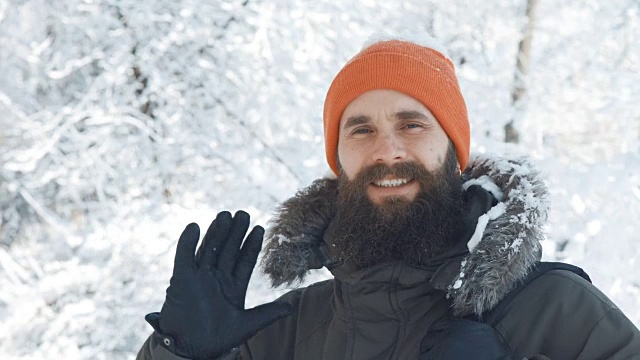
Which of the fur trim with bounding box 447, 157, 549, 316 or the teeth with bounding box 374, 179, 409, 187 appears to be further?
the teeth with bounding box 374, 179, 409, 187

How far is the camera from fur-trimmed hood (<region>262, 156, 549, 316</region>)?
1587mm

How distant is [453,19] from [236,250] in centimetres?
447

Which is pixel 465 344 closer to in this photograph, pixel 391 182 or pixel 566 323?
pixel 566 323

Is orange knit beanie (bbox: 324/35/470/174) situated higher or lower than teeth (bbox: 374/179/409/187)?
higher

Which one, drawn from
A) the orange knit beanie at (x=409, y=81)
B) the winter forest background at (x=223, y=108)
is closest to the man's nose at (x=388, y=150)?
the orange knit beanie at (x=409, y=81)

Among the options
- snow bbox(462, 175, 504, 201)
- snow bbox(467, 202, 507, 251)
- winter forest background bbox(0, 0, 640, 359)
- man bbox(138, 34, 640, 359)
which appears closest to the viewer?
man bbox(138, 34, 640, 359)

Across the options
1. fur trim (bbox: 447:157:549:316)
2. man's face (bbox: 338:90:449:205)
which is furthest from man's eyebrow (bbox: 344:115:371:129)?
fur trim (bbox: 447:157:549:316)

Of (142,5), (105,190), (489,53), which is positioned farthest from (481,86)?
(105,190)

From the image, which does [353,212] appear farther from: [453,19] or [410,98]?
[453,19]

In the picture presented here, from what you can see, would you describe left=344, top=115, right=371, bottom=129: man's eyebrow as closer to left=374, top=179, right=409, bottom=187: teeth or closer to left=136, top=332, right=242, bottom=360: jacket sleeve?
left=374, top=179, right=409, bottom=187: teeth

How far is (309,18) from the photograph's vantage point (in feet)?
18.0

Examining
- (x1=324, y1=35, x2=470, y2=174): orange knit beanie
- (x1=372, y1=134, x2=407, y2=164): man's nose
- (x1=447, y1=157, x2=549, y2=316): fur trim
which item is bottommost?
(x1=447, y1=157, x2=549, y2=316): fur trim

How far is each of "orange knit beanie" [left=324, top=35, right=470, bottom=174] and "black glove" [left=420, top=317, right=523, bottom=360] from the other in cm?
72

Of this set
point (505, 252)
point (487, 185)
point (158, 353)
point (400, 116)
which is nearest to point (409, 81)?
point (400, 116)
